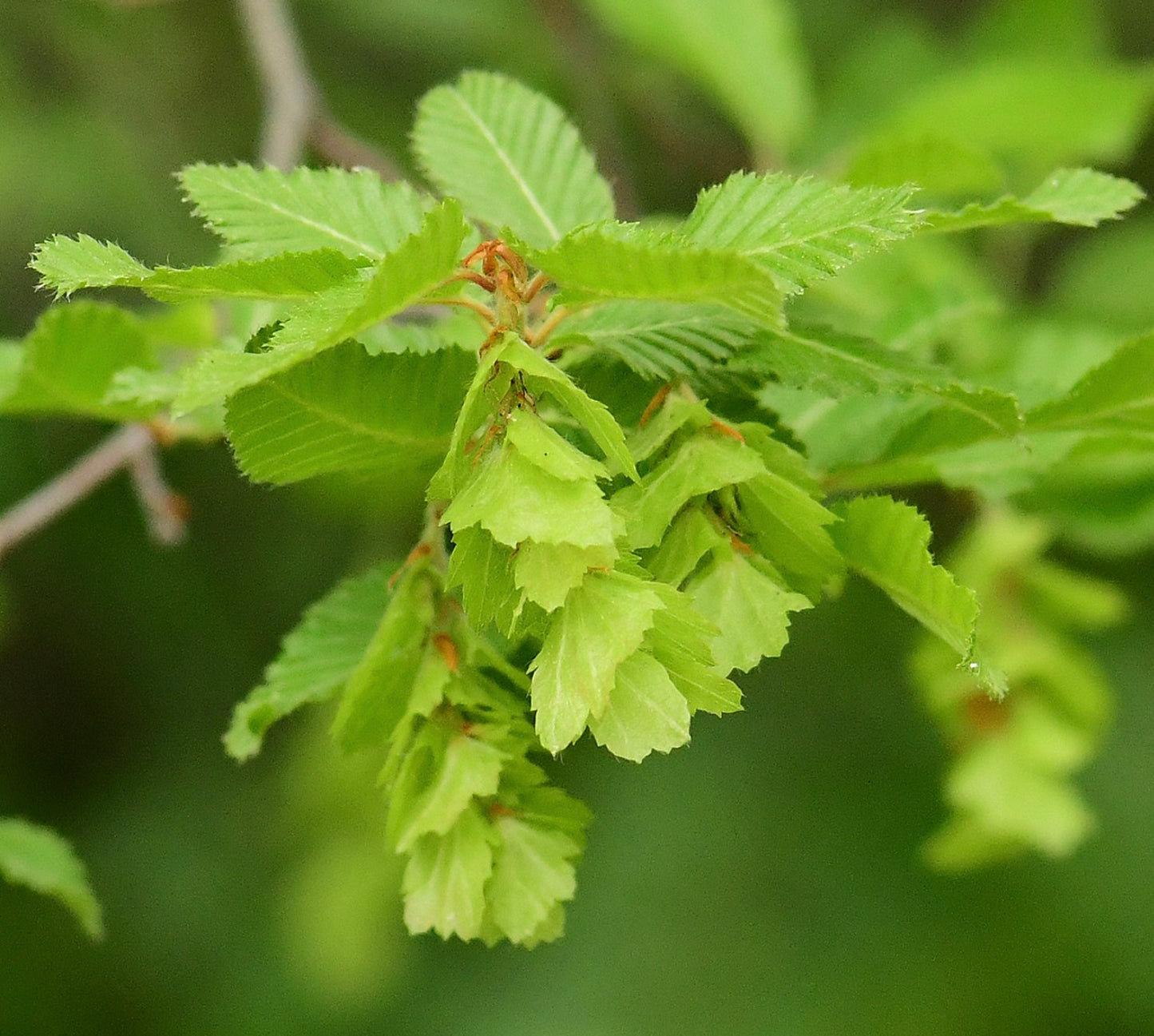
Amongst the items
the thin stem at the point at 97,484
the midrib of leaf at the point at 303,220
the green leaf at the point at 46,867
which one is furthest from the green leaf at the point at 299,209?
the green leaf at the point at 46,867

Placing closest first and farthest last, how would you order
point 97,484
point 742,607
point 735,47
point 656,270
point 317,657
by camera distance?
1. point 656,270
2. point 742,607
3. point 317,657
4. point 97,484
5. point 735,47

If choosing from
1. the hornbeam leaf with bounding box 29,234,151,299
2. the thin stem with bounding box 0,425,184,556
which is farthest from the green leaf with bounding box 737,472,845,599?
the thin stem with bounding box 0,425,184,556

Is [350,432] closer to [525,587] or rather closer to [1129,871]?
[525,587]

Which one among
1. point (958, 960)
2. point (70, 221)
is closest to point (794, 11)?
point (70, 221)

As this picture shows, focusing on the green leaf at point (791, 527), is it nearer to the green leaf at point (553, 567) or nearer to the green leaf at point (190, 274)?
the green leaf at point (553, 567)

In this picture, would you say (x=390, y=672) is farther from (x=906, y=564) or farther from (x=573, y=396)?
(x=906, y=564)

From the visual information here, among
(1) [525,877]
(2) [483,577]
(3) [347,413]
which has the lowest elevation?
(1) [525,877]

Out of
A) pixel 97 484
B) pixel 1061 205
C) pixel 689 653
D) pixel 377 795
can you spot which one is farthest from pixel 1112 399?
pixel 377 795
